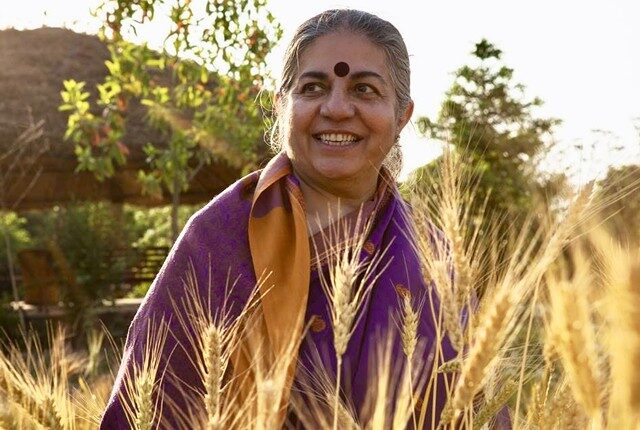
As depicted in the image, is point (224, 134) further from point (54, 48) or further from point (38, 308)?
point (54, 48)

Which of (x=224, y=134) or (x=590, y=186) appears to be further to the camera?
(x=224, y=134)

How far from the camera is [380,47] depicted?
2193 mm

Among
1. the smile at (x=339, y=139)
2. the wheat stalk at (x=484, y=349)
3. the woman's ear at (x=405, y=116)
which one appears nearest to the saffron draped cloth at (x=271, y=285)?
the smile at (x=339, y=139)

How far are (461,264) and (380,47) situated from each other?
1105 mm

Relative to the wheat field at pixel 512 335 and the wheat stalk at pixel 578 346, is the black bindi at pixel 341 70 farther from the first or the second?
the wheat stalk at pixel 578 346

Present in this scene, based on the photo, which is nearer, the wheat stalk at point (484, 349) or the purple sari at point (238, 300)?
the wheat stalk at point (484, 349)

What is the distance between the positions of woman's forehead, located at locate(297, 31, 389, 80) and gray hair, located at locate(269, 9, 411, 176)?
2 cm

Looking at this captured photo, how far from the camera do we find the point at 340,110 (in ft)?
6.88

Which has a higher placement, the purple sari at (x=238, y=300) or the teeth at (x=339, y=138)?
the teeth at (x=339, y=138)

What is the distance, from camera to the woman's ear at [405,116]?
232 cm

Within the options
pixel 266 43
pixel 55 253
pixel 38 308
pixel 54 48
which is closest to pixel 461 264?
pixel 266 43

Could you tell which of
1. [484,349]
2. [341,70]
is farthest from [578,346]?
[341,70]

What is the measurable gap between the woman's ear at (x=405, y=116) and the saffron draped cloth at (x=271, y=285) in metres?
0.23

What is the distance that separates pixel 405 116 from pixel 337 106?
0.30m
